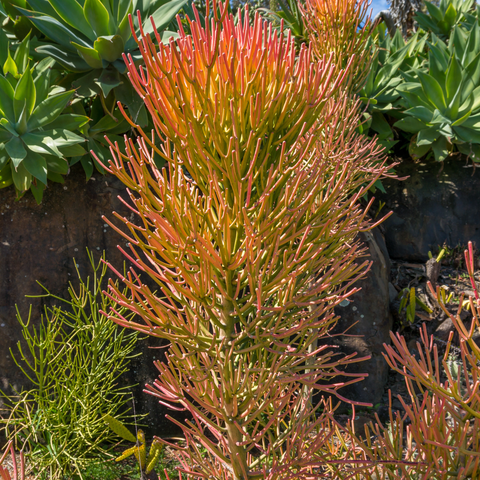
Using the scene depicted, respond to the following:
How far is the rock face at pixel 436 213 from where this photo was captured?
204 inches

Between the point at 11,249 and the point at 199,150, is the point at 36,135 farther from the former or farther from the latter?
the point at 199,150

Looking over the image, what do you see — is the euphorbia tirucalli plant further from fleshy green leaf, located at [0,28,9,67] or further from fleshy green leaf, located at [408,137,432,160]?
fleshy green leaf, located at [408,137,432,160]

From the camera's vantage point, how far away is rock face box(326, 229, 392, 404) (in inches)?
141

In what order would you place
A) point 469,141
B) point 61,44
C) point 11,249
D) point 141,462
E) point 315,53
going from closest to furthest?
point 141,462 → point 61,44 → point 11,249 → point 315,53 → point 469,141

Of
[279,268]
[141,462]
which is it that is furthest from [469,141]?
[141,462]

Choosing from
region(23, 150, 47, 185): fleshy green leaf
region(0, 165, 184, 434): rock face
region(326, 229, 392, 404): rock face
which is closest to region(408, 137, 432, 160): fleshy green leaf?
region(326, 229, 392, 404): rock face

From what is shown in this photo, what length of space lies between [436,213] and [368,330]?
236cm

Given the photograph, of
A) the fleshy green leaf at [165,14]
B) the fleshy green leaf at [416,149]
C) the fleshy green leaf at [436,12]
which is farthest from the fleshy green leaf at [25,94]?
the fleshy green leaf at [436,12]

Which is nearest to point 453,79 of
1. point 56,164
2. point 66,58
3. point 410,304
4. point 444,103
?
point 444,103

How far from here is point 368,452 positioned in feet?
4.45

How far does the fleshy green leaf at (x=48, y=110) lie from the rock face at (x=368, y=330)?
109 inches

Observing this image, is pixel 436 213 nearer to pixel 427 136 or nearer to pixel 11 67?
pixel 427 136

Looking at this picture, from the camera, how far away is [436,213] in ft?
17.0

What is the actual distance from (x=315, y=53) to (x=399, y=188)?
279 cm
